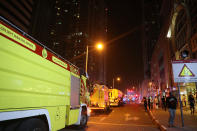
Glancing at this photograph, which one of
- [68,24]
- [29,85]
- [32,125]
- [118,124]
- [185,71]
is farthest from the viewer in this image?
[68,24]

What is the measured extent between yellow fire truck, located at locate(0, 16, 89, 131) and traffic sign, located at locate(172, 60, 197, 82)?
19.2ft

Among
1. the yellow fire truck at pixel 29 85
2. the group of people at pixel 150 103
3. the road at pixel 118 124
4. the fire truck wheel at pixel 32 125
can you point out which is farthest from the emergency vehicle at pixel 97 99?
the fire truck wheel at pixel 32 125

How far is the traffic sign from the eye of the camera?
7.71 meters

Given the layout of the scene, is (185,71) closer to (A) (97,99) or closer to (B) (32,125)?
(B) (32,125)

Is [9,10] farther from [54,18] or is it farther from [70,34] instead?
[70,34]

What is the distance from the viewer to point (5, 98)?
3.05 m

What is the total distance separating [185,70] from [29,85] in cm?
747

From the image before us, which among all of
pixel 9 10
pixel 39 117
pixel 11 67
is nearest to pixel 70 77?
pixel 39 117

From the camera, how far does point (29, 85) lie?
3734 mm

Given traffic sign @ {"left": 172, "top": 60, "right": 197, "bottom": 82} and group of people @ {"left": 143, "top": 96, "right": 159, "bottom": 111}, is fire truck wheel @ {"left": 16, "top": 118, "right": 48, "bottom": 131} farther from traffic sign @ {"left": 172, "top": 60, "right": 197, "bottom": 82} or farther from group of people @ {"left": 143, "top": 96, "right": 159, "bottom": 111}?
group of people @ {"left": 143, "top": 96, "right": 159, "bottom": 111}

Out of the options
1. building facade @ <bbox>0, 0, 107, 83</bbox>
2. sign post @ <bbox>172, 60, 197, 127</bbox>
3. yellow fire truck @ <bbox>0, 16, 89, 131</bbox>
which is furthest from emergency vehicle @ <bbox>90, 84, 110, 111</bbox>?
building facade @ <bbox>0, 0, 107, 83</bbox>

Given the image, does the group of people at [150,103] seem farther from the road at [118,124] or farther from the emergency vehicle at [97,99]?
the road at [118,124]

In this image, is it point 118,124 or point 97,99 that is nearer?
point 118,124

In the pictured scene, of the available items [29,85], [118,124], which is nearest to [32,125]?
[29,85]
